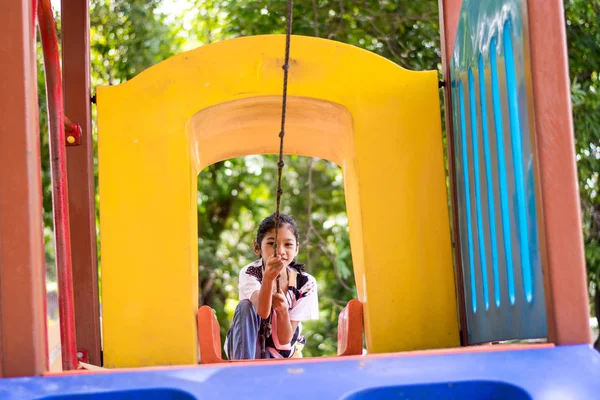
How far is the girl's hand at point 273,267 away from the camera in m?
2.94

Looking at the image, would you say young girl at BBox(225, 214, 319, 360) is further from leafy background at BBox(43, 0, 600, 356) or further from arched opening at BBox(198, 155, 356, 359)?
arched opening at BBox(198, 155, 356, 359)

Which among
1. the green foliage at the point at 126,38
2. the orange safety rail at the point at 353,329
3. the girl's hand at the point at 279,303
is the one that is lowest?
the orange safety rail at the point at 353,329

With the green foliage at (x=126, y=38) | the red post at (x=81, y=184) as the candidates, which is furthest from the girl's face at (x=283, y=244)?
the green foliage at (x=126, y=38)

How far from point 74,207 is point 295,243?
940mm

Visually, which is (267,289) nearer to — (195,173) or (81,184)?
(195,173)

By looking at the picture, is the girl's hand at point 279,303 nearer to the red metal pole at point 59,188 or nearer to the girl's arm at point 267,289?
the girl's arm at point 267,289

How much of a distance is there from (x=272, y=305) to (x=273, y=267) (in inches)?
16.1

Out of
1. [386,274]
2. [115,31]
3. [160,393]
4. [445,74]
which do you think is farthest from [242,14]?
[160,393]

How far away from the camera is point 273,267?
2.97m

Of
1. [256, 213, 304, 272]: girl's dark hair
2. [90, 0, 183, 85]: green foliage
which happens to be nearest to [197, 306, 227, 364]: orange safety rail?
[256, 213, 304, 272]: girl's dark hair

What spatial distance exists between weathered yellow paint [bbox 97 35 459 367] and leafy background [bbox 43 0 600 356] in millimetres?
2043

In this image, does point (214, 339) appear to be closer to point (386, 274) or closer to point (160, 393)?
point (386, 274)

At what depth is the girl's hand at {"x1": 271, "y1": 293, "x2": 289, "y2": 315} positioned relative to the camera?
131 inches

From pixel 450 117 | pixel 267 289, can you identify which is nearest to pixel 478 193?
pixel 450 117
